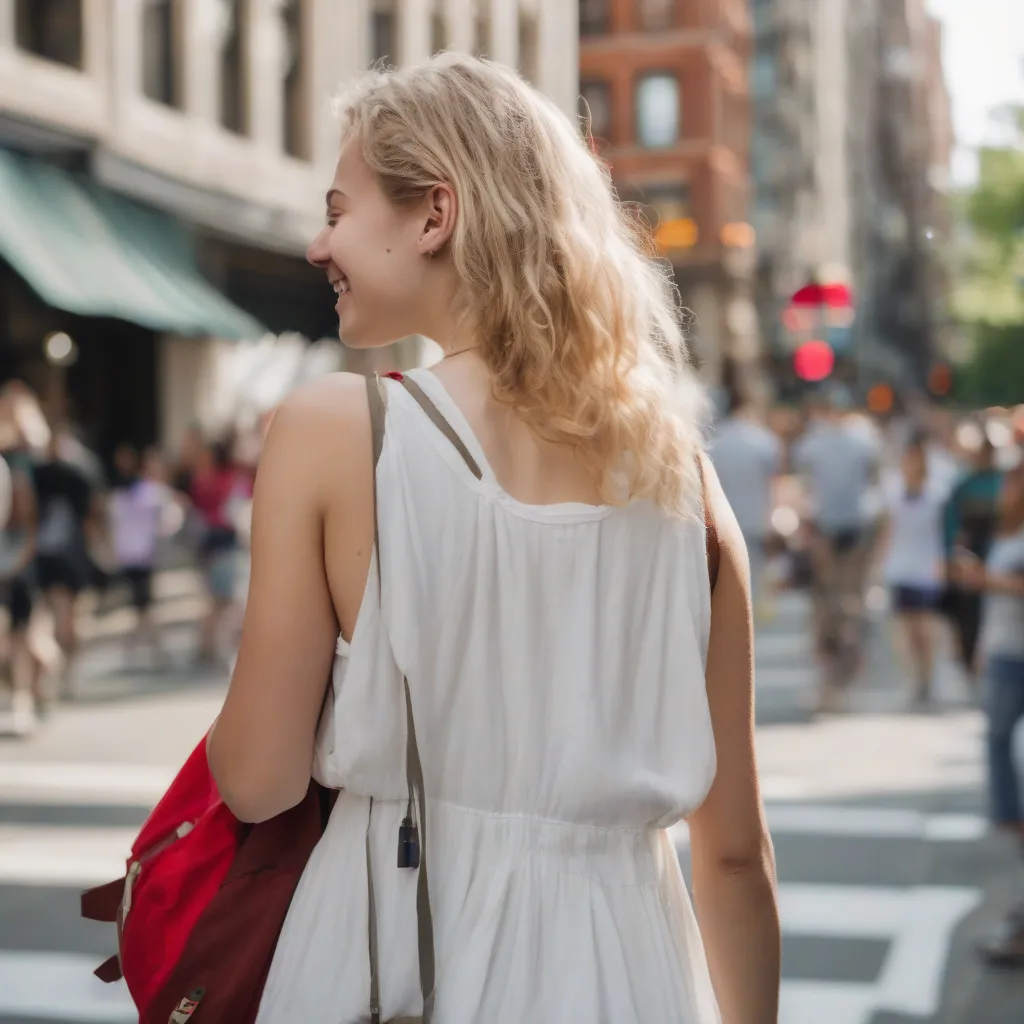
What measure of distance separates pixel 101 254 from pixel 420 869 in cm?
1840

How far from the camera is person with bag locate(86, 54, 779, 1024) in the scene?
6.01ft

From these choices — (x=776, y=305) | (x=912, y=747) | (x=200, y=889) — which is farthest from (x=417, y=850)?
(x=776, y=305)

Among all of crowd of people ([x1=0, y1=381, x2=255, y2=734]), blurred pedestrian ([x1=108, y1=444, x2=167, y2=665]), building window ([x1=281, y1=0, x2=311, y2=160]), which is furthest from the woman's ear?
building window ([x1=281, y1=0, x2=311, y2=160])

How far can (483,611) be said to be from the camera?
1876 millimetres

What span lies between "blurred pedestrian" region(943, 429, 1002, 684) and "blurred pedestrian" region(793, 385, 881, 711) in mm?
1819

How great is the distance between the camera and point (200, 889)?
1942 mm

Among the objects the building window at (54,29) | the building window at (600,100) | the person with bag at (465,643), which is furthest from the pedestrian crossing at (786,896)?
the building window at (600,100)

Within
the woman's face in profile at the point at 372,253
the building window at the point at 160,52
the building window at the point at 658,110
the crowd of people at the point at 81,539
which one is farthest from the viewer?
the building window at the point at 658,110

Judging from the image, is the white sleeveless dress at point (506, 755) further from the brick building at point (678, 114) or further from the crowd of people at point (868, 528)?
the brick building at point (678, 114)

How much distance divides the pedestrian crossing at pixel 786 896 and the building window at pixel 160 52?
13.8 m

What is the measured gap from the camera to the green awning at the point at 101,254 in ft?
58.7

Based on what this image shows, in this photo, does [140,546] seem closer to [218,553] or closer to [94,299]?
[218,553]

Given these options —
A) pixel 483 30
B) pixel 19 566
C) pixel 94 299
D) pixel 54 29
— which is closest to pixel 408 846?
pixel 19 566

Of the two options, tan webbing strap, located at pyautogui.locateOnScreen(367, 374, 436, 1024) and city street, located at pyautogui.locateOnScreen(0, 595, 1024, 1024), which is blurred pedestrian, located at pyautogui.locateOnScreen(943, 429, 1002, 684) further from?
tan webbing strap, located at pyautogui.locateOnScreen(367, 374, 436, 1024)
